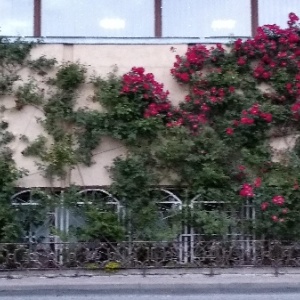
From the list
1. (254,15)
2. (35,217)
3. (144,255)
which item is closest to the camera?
(144,255)

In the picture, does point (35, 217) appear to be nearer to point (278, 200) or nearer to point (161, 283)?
point (161, 283)

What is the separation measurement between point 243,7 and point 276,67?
1.28m

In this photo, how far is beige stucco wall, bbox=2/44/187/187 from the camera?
39.9 feet

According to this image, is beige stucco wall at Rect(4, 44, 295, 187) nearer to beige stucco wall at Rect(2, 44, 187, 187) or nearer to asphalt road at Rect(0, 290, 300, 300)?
beige stucco wall at Rect(2, 44, 187, 187)

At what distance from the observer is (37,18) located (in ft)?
41.4

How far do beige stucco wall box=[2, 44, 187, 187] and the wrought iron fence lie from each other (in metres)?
1.23

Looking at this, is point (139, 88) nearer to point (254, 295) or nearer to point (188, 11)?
point (188, 11)

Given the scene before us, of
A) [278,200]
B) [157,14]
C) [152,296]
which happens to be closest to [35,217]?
[152,296]

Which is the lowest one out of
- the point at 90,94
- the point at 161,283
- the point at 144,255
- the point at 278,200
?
the point at 161,283

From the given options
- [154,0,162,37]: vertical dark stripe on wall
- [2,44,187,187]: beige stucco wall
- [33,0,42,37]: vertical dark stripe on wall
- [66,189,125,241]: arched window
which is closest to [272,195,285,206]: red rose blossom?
[2,44,187,187]: beige stucco wall

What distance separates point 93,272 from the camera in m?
11.1

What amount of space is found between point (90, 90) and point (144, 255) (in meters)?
2.92

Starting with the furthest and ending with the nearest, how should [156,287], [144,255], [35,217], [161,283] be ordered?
[35,217] < [144,255] < [161,283] < [156,287]

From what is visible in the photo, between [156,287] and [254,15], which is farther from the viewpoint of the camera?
[254,15]
